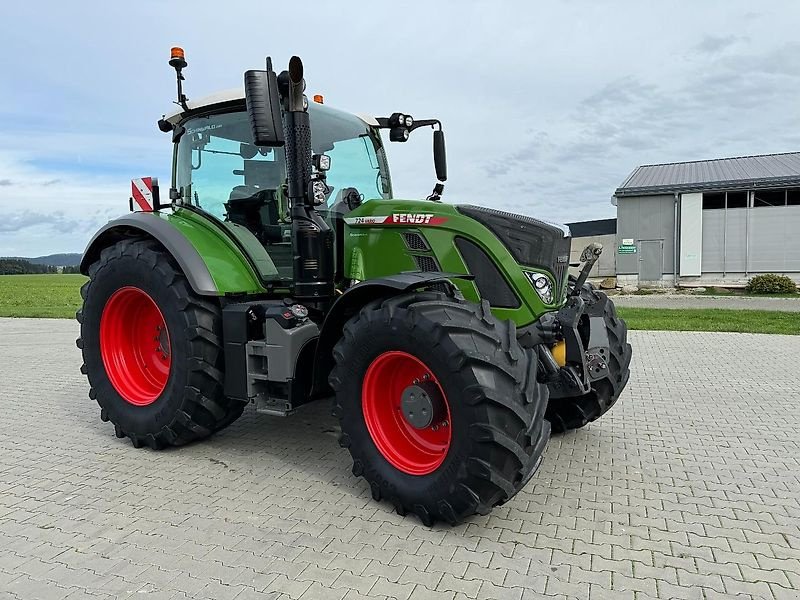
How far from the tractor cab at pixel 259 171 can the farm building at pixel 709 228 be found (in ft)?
65.5

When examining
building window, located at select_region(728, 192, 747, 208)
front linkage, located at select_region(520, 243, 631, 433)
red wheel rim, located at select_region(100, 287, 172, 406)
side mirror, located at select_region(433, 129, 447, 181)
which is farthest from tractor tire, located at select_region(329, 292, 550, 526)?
building window, located at select_region(728, 192, 747, 208)

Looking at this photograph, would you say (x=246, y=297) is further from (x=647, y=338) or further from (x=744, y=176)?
(x=744, y=176)

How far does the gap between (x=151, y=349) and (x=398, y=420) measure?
2.52 m

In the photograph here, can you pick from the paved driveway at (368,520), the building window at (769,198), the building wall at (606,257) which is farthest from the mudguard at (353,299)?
the building wall at (606,257)

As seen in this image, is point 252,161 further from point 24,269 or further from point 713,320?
point 24,269

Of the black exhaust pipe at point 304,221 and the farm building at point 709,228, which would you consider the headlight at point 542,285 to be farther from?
the farm building at point 709,228

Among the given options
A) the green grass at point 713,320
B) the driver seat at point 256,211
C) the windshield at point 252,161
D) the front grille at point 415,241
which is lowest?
the green grass at point 713,320

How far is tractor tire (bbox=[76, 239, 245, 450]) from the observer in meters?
4.36

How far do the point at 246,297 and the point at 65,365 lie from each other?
575 cm

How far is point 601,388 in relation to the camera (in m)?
→ 4.62

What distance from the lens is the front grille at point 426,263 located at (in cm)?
394

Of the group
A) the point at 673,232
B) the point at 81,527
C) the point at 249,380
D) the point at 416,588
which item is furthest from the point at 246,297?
the point at 673,232

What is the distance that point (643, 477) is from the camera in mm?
4168

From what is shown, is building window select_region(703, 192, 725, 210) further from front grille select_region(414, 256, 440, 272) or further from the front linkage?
front grille select_region(414, 256, 440, 272)
